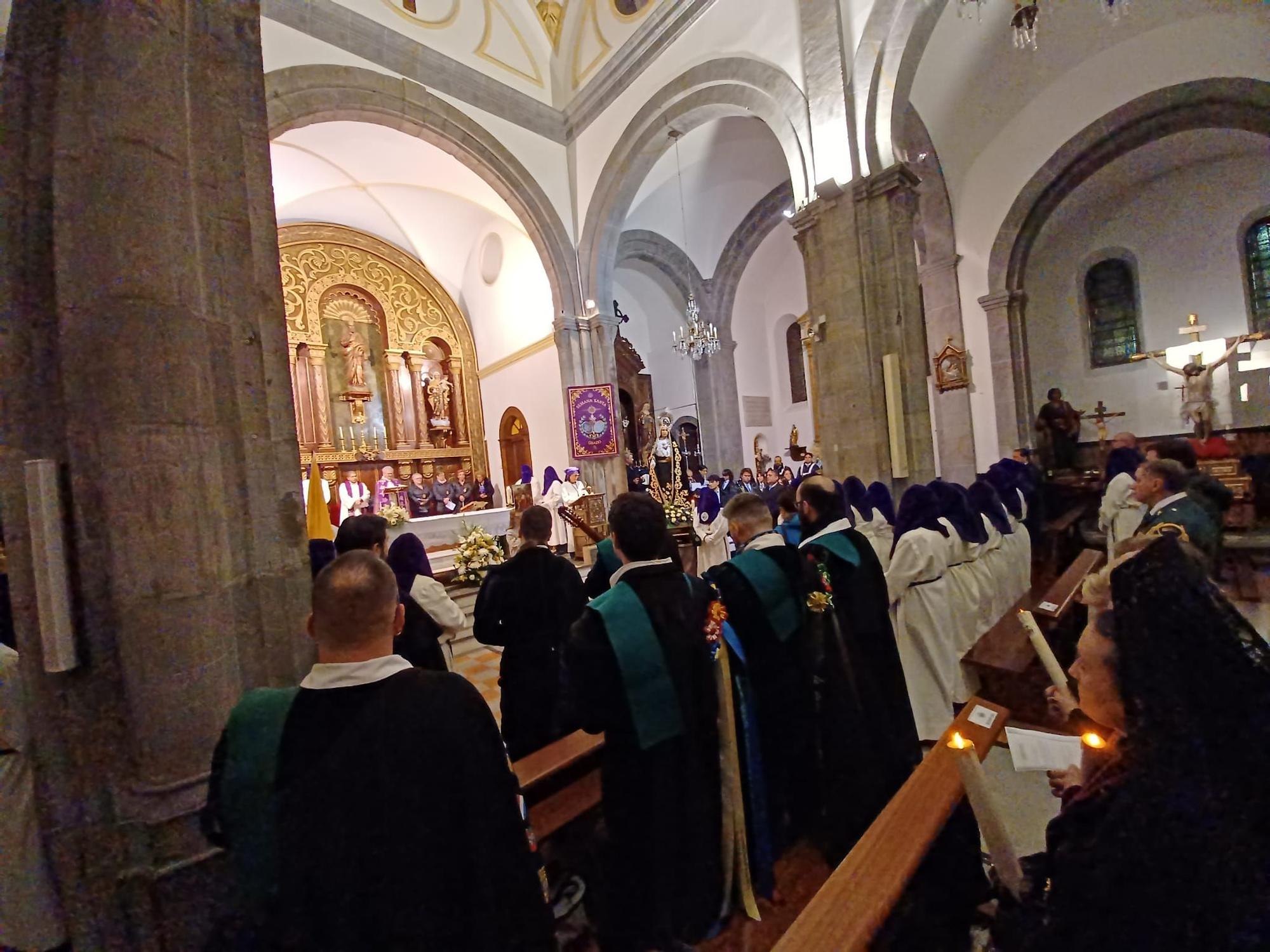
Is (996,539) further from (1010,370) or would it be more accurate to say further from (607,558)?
(1010,370)

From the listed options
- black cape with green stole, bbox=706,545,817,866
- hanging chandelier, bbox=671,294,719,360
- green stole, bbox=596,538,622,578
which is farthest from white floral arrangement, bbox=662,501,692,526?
black cape with green stole, bbox=706,545,817,866

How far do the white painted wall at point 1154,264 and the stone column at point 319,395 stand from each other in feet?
50.9

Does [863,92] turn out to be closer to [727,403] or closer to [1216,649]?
[1216,649]

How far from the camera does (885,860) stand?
130cm

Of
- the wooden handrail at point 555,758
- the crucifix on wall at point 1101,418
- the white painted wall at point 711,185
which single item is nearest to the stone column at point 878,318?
the wooden handrail at point 555,758

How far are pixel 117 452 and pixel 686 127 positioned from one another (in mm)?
9745

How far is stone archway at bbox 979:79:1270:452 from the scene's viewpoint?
26.4 ft

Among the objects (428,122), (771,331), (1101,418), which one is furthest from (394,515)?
(1101,418)

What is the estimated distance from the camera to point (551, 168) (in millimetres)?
10391

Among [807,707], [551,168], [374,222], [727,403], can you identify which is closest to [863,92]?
[551,168]

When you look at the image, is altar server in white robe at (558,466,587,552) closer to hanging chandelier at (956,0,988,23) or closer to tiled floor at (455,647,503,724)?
tiled floor at (455,647,503,724)

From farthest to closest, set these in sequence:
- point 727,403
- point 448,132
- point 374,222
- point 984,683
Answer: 1. point 727,403
2. point 374,222
3. point 448,132
4. point 984,683

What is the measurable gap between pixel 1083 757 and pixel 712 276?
49.4ft

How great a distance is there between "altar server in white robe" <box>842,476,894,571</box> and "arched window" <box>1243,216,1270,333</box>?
11342 millimetres
